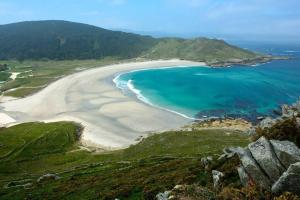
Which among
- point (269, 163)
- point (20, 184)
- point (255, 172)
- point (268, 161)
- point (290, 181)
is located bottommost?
point (20, 184)

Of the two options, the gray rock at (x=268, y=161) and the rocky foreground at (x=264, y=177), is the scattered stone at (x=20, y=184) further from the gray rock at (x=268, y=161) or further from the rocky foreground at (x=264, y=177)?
the gray rock at (x=268, y=161)

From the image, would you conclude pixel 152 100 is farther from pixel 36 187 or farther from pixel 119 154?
pixel 36 187

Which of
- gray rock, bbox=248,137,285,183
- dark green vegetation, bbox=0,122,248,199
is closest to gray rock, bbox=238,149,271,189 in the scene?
gray rock, bbox=248,137,285,183

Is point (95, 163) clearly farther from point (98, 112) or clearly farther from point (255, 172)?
point (98, 112)

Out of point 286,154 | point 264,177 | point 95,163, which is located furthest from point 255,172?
point 95,163

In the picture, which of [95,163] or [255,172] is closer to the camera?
[255,172]

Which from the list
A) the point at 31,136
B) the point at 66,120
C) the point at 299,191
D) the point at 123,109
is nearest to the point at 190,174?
the point at 299,191

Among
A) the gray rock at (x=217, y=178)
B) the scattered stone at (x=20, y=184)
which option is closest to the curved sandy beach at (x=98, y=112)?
the scattered stone at (x=20, y=184)
